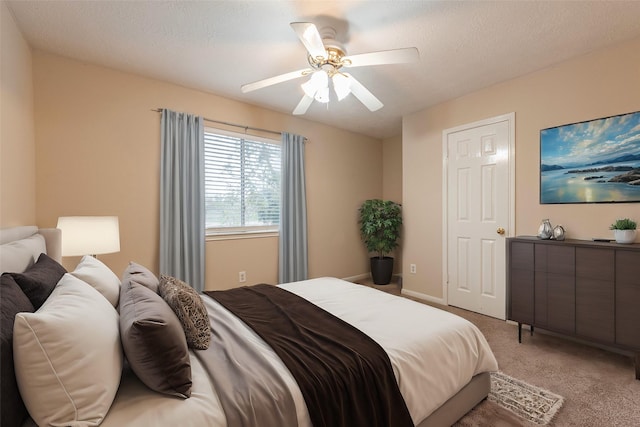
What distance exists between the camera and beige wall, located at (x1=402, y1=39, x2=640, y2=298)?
2.45 metres

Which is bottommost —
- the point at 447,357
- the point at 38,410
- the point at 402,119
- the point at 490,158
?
the point at 447,357

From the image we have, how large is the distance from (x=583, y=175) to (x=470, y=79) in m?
1.40

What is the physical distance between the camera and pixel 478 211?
3.37 meters

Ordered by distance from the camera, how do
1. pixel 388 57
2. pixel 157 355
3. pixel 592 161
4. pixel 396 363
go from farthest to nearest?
pixel 592 161 < pixel 388 57 < pixel 396 363 < pixel 157 355

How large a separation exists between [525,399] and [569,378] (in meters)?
0.56

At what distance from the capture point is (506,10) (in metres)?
2.00

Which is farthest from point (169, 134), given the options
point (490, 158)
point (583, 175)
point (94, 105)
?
point (583, 175)

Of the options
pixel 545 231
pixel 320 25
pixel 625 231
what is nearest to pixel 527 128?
pixel 545 231

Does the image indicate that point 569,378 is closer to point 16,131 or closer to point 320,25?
point 320,25

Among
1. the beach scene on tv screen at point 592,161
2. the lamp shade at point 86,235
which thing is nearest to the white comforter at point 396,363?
the lamp shade at point 86,235

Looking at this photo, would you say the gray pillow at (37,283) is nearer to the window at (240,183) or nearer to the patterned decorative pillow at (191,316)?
the patterned decorative pillow at (191,316)

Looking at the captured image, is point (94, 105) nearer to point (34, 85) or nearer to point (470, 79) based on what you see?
point (34, 85)

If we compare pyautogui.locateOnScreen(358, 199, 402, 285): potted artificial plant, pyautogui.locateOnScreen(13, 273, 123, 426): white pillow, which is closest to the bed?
pyautogui.locateOnScreen(13, 273, 123, 426): white pillow

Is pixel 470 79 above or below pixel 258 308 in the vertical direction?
above
